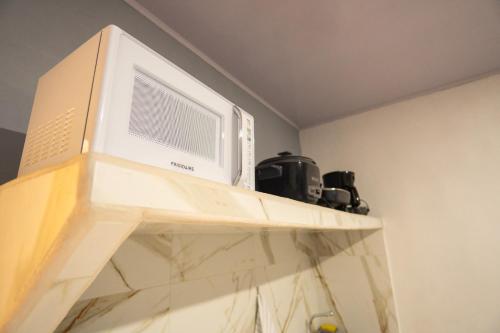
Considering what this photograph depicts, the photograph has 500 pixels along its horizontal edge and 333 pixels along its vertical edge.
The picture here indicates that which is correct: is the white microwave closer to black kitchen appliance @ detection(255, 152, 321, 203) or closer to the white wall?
black kitchen appliance @ detection(255, 152, 321, 203)

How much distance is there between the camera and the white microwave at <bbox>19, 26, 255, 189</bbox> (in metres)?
0.36

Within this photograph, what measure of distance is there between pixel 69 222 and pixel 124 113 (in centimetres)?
20

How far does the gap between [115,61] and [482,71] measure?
70.7 inches

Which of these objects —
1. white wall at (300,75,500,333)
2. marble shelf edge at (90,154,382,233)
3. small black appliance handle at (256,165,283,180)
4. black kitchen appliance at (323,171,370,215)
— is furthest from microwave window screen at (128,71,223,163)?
white wall at (300,75,500,333)

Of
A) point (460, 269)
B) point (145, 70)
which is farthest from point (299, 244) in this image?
point (145, 70)

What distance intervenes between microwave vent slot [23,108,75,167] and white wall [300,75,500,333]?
5.34ft

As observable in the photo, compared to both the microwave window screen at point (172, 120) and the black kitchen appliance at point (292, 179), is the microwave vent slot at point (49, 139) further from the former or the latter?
the black kitchen appliance at point (292, 179)

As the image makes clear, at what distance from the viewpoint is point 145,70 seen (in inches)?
17.1

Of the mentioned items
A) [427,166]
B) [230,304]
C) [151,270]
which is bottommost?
[230,304]

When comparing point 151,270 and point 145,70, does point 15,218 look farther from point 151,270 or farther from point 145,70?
point 151,270

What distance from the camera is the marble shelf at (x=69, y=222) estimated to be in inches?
9.6

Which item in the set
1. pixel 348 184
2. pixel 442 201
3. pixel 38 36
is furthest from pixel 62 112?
pixel 442 201

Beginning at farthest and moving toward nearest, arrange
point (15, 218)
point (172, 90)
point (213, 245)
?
point (213, 245) < point (172, 90) < point (15, 218)

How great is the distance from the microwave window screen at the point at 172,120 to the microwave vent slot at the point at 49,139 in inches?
3.7
